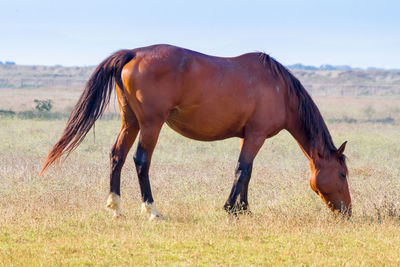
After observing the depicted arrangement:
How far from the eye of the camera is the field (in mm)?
4945

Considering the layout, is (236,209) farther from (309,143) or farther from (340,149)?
(340,149)

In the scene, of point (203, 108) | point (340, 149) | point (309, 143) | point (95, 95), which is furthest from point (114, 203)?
point (340, 149)

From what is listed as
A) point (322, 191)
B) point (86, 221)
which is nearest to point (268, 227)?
point (322, 191)

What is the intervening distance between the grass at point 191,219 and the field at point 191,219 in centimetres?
2

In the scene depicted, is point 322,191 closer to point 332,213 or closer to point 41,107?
point 332,213

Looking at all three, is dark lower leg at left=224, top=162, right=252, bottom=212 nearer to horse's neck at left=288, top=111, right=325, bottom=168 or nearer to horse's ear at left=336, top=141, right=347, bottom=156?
horse's neck at left=288, top=111, right=325, bottom=168

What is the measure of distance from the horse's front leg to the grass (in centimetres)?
21

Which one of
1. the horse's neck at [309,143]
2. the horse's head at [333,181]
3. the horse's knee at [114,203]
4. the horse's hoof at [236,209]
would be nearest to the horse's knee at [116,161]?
the horse's knee at [114,203]

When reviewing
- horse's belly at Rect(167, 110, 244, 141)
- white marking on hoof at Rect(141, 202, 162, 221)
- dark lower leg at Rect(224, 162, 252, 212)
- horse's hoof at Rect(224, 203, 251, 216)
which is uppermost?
horse's belly at Rect(167, 110, 244, 141)

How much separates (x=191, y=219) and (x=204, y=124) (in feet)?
4.28

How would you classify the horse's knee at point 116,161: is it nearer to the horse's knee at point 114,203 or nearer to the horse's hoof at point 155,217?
the horse's knee at point 114,203

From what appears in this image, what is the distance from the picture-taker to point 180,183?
28.6 ft

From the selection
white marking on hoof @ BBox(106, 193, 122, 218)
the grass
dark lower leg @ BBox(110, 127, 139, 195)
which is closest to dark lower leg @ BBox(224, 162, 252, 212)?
the grass

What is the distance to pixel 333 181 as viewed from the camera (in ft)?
22.0
